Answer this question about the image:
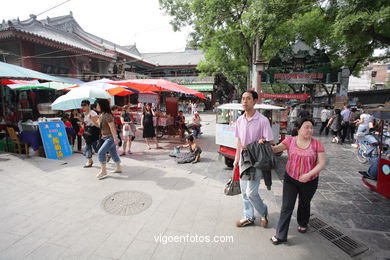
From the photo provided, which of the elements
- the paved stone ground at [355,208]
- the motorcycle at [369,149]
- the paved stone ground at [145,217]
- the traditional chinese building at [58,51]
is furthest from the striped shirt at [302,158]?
the traditional chinese building at [58,51]

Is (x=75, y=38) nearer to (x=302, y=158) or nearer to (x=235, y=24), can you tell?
(x=235, y=24)

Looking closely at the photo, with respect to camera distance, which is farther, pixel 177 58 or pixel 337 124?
pixel 177 58

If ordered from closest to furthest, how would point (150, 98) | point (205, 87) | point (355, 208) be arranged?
point (355, 208)
point (150, 98)
point (205, 87)

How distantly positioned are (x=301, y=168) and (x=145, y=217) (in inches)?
95.4

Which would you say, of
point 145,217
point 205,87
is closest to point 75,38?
point 205,87

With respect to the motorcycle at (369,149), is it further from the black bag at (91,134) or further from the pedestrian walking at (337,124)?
the black bag at (91,134)

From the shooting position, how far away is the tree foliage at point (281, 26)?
275 inches

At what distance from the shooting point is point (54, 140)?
607cm

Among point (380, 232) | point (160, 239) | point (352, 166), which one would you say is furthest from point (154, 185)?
point (352, 166)

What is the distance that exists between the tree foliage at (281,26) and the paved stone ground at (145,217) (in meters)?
5.47

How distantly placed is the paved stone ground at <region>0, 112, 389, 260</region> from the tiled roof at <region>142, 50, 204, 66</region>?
28111 millimetres

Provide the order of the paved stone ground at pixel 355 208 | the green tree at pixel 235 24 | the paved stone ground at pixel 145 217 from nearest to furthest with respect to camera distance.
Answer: the paved stone ground at pixel 145 217 < the paved stone ground at pixel 355 208 < the green tree at pixel 235 24

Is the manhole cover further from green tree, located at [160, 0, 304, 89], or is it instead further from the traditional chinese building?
the traditional chinese building

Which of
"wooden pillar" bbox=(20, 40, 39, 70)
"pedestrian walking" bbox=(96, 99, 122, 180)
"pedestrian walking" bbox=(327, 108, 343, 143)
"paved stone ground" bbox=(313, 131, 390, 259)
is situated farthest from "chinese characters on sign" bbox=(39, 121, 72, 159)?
"pedestrian walking" bbox=(327, 108, 343, 143)
